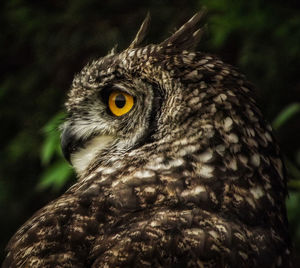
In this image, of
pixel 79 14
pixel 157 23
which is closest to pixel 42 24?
pixel 79 14

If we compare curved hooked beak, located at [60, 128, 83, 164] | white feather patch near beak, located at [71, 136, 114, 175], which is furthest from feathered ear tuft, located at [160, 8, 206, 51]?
curved hooked beak, located at [60, 128, 83, 164]

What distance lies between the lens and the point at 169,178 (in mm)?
1813

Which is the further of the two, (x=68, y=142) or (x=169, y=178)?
(x=68, y=142)

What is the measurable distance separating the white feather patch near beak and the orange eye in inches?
5.0

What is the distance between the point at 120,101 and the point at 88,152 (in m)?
0.34

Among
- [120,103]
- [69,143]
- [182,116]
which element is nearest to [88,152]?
[69,143]

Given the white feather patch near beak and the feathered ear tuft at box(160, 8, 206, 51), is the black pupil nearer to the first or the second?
the white feather patch near beak

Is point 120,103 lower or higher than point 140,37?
lower

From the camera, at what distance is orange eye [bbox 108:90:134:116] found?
2084 mm

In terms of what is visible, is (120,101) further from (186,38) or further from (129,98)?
(186,38)

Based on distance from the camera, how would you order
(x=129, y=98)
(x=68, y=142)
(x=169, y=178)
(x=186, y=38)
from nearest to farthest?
(x=169, y=178), (x=129, y=98), (x=186, y=38), (x=68, y=142)

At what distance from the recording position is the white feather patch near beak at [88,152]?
7.25 ft

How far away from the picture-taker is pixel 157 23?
3.95 metres

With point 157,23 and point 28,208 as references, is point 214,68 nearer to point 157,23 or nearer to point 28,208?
point 157,23
